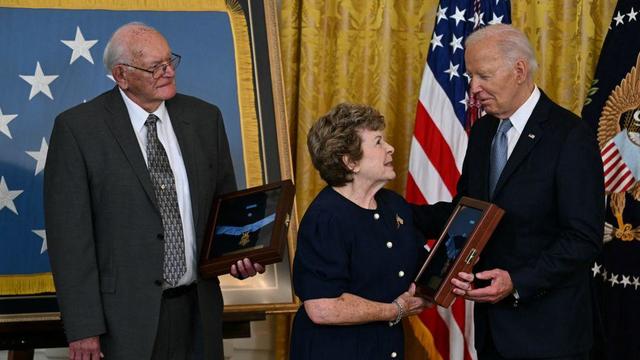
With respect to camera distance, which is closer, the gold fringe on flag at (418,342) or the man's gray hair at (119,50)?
the man's gray hair at (119,50)

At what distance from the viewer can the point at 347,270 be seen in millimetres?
2803

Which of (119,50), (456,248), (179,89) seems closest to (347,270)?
(456,248)

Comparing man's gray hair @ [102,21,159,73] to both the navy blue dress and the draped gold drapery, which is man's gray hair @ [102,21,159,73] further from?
the draped gold drapery

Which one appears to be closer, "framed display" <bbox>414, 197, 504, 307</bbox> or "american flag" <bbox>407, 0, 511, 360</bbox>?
"framed display" <bbox>414, 197, 504, 307</bbox>

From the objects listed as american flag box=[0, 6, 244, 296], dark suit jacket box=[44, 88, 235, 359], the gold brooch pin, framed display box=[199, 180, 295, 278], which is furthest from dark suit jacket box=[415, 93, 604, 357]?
american flag box=[0, 6, 244, 296]

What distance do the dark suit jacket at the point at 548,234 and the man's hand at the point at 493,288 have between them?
3cm

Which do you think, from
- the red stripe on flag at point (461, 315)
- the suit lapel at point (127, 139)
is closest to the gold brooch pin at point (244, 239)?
the suit lapel at point (127, 139)

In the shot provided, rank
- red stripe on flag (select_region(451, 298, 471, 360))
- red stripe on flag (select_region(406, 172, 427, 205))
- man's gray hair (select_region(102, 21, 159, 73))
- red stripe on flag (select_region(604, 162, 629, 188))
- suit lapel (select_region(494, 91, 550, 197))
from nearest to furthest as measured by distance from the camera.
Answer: suit lapel (select_region(494, 91, 550, 197))
man's gray hair (select_region(102, 21, 159, 73))
red stripe on flag (select_region(604, 162, 629, 188))
red stripe on flag (select_region(451, 298, 471, 360))
red stripe on flag (select_region(406, 172, 427, 205))

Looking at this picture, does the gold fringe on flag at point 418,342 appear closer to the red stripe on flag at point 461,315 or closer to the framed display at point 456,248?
the red stripe on flag at point 461,315

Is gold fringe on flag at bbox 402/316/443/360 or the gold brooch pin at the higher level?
the gold brooch pin

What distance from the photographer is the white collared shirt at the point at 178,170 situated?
3088 mm

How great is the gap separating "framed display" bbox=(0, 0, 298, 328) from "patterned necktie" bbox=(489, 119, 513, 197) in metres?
1.16

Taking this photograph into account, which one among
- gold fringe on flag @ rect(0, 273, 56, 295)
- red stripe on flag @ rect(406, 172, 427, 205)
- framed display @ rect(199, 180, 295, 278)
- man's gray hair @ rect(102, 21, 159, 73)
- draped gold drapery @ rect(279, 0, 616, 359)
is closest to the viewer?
framed display @ rect(199, 180, 295, 278)

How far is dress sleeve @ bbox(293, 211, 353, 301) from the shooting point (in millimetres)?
2766
